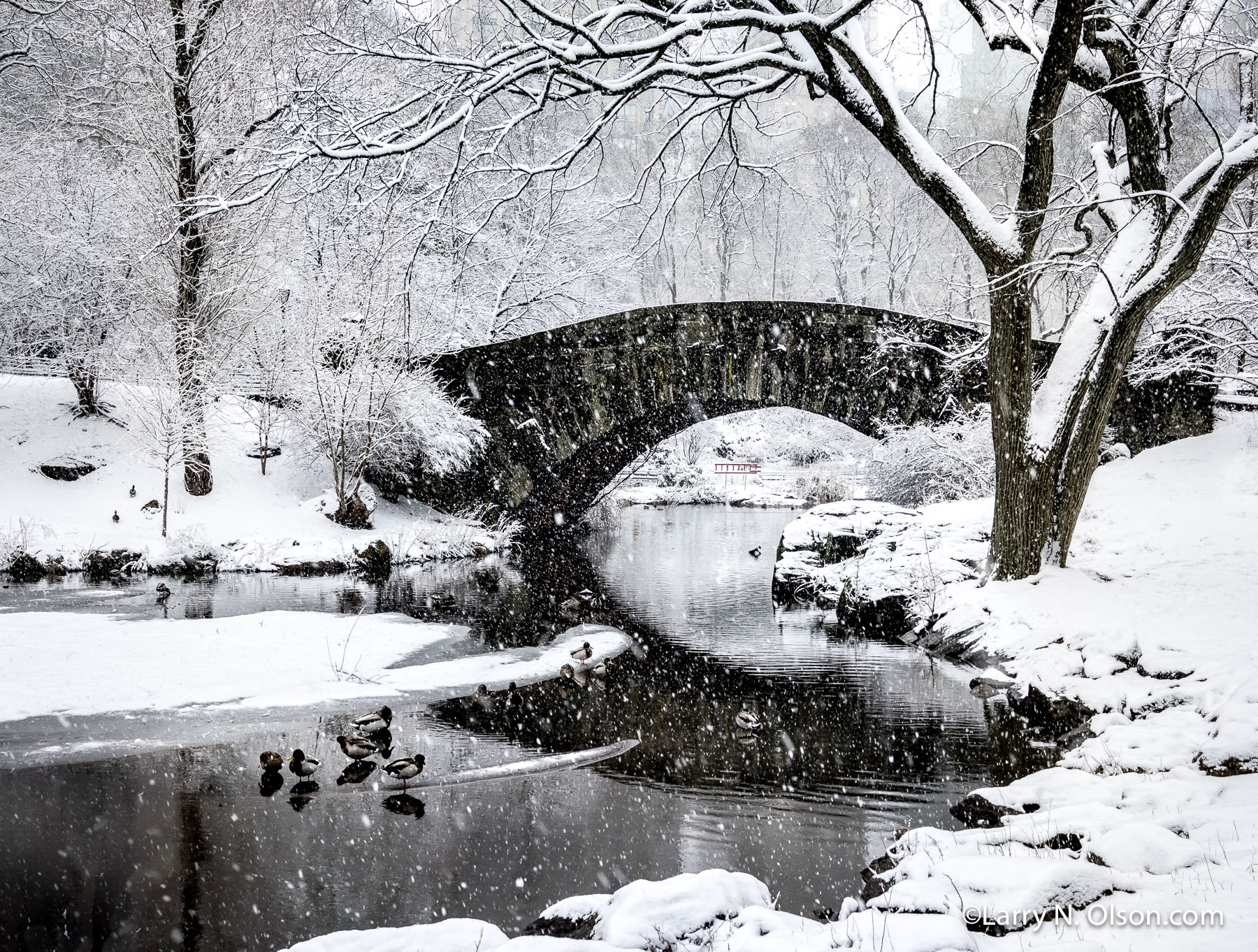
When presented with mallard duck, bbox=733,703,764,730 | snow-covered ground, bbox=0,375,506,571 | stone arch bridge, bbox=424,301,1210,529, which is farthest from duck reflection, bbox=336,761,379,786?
stone arch bridge, bbox=424,301,1210,529

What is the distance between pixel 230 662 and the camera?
855cm

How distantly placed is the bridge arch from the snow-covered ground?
203 cm

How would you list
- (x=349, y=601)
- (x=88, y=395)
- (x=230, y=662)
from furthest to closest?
(x=88, y=395), (x=349, y=601), (x=230, y=662)

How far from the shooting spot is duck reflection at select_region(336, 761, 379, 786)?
6.18 meters

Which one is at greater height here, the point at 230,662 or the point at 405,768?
the point at 230,662

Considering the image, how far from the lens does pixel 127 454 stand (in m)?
17.9

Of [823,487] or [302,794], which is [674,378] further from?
[302,794]

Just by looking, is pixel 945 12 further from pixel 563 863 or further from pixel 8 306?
pixel 8 306

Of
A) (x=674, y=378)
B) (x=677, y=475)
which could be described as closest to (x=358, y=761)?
(x=674, y=378)

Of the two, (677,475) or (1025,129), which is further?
(677,475)

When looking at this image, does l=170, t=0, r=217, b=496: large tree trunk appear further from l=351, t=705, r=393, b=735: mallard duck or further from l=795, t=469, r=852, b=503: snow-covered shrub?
l=795, t=469, r=852, b=503: snow-covered shrub

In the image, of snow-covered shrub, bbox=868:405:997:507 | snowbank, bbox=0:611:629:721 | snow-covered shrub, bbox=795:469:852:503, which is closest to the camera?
snowbank, bbox=0:611:629:721

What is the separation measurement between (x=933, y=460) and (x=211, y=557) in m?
→ 13.4

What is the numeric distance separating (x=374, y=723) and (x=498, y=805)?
5.08ft
